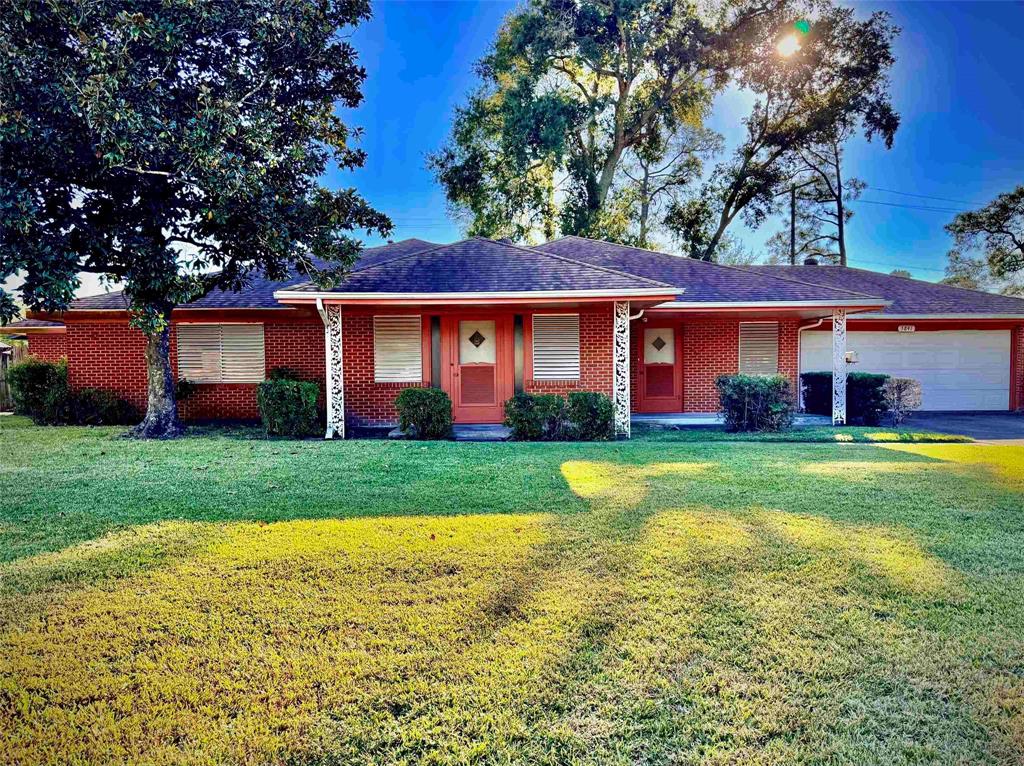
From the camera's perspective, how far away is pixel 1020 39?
1408cm

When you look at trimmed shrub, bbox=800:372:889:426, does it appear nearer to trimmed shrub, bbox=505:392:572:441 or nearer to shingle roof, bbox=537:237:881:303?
shingle roof, bbox=537:237:881:303

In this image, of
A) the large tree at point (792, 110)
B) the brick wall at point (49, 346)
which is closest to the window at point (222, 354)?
the brick wall at point (49, 346)

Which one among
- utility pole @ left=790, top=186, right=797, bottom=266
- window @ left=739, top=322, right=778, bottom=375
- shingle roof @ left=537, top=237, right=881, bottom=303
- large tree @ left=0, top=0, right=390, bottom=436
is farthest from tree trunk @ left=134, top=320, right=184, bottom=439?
utility pole @ left=790, top=186, right=797, bottom=266

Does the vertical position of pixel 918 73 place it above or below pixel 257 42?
above

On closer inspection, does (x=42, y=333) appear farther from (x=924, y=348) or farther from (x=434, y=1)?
(x=924, y=348)

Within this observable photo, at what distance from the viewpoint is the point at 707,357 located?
13.5 m

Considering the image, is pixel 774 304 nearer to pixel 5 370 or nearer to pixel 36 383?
pixel 36 383

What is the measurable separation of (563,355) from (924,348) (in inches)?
427

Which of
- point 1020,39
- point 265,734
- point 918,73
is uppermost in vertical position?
point 918,73

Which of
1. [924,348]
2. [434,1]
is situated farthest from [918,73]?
[434,1]

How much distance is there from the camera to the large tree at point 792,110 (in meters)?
23.1

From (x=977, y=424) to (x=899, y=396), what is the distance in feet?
6.98

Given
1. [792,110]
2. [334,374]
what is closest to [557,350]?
[334,374]

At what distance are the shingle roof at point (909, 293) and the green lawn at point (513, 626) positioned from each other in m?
11.4
